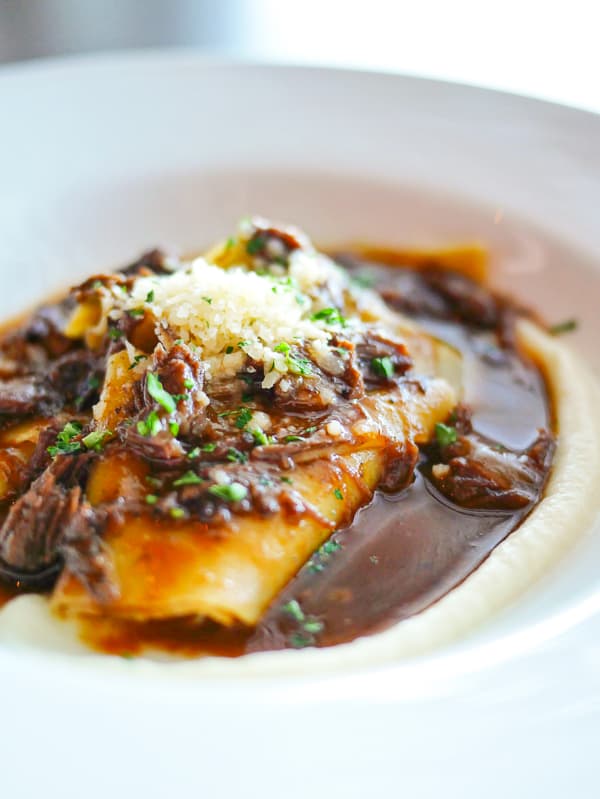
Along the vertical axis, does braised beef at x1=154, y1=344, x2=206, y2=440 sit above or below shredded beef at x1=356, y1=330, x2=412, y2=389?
below

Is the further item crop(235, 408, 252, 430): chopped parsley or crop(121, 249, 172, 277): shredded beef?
crop(121, 249, 172, 277): shredded beef

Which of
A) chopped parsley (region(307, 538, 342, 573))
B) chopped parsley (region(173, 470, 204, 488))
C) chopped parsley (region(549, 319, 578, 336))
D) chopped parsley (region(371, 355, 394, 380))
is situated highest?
chopped parsley (region(549, 319, 578, 336))

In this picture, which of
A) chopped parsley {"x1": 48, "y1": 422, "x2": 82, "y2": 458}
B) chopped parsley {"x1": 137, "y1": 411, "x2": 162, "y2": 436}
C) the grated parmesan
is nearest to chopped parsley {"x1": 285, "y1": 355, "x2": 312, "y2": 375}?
the grated parmesan

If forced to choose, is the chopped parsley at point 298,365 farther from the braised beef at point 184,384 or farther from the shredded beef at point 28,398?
the shredded beef at point 28,398

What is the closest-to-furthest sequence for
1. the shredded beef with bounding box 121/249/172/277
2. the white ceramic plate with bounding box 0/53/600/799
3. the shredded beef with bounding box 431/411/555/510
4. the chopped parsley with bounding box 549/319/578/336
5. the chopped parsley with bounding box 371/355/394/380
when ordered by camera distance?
the shredded beef with bounding box 431/411/555/510, the chopped parsley with bounding box 371/355/394/380, the shredded beef with bounding box 121/249/172/277, the chopped parsley with bounding box 549/319/578/336, the white ceramic plate with bounding box 0/53/600/799

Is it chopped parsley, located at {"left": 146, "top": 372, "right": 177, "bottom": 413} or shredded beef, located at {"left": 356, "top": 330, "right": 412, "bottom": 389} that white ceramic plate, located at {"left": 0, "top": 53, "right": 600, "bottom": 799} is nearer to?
shredded beef, located at {"left": 356, "top": 330, "right": 412, "bottom": 389}

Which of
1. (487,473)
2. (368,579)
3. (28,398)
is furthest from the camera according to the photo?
(28,398)

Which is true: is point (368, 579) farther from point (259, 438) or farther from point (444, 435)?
point (444, 435)

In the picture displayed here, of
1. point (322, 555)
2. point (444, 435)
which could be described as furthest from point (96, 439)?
point (444, 435)
